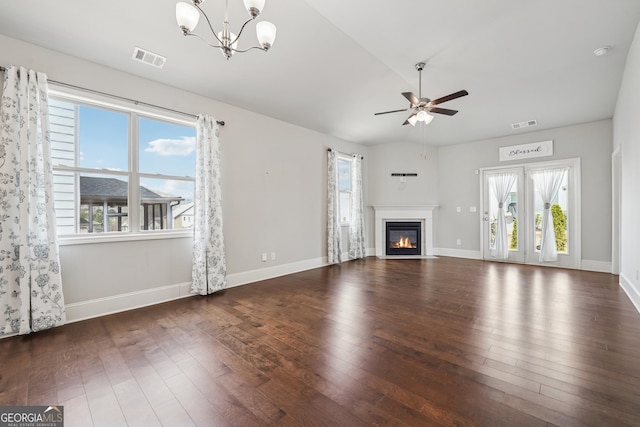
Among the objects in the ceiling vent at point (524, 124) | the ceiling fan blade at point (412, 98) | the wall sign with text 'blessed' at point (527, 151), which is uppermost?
the ceiling vent at point (524, 124)

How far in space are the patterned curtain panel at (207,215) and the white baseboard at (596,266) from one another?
269 inches

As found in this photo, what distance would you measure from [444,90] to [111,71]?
4.64m

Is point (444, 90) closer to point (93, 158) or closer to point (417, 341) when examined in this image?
point (417, 341)

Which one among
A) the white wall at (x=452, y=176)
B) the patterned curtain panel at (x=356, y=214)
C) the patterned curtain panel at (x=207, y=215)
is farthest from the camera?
the patterned curtain panel at (x=356, y=214)

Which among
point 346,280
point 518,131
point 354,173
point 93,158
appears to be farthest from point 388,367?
point 518,131

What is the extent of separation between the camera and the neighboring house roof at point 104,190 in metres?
3.11

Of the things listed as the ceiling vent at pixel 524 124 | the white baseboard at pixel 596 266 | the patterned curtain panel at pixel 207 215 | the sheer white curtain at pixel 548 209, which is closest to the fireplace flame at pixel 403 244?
the sheer white curtain at pixel 548 209

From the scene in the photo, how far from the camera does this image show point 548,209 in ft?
18.5

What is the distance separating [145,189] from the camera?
138 inches

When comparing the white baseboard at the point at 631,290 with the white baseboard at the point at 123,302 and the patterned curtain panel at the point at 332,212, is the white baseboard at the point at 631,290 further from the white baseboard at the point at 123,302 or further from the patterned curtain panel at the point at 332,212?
the white baseboard at the point at 123,302

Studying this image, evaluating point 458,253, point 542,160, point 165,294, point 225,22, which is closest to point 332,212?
point 165,294

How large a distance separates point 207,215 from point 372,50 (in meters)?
3.14

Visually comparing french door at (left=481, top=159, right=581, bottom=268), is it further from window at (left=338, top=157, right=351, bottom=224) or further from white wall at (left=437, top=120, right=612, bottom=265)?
window at (left=338, top=157, right=351, bottom=224)

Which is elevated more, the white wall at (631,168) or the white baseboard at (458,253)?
the white wall at (631,168)
